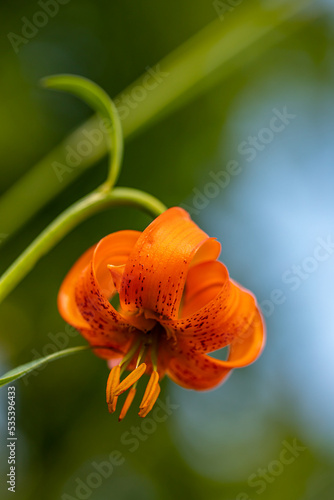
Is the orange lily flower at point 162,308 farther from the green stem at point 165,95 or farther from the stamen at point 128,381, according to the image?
the green stem at point 165,95

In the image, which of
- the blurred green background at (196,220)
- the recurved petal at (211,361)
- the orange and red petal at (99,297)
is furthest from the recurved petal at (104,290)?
the blurred green background at (196,220)

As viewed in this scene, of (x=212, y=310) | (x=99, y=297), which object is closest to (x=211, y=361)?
(x=212, y=310)

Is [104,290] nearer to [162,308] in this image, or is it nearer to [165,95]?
[162,308]

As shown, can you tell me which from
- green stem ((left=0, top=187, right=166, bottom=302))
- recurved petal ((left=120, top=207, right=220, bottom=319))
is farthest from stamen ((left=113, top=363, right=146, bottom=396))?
green stem ((left=0, top=187, right=166, bottom=302))

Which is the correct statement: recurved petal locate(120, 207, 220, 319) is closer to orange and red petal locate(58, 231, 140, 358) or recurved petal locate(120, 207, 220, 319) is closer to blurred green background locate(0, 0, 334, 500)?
orange and red petal locate(58, 231, 140, 358)

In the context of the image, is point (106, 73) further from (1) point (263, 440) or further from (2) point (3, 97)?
(1) point (263, 440)

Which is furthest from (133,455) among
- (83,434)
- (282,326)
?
(282,326)

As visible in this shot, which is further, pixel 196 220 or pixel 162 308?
pixel 196 220

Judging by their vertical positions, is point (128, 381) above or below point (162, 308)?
below
